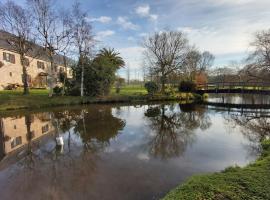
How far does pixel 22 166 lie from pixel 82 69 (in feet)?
66.0

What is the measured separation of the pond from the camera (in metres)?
5.62

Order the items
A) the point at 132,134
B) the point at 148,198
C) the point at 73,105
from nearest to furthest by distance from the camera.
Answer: the point at 148,198 < the point at 132,134 < the point at 73,105

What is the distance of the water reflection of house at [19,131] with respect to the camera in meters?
9.90

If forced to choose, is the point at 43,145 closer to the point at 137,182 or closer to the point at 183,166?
the point at 137,182

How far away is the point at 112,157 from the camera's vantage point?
802 centimetres

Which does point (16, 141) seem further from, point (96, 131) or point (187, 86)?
point (187, 86)

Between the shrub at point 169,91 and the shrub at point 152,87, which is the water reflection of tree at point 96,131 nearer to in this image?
the shrub at point 152,87

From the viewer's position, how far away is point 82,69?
26.3m

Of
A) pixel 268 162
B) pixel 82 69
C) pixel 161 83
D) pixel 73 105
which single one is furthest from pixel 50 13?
pixel 268 162

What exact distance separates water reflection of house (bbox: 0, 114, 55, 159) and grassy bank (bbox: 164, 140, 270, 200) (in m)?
7.39

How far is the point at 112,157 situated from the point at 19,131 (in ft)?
23.8

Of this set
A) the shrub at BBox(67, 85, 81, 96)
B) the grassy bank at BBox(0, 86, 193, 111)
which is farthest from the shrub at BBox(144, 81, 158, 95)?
the shrub at BBox(67, 85, 81, 96)

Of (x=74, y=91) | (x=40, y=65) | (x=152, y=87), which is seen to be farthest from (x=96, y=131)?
(x=40, y=65)

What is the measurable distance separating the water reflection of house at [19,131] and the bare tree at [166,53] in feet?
70.2
